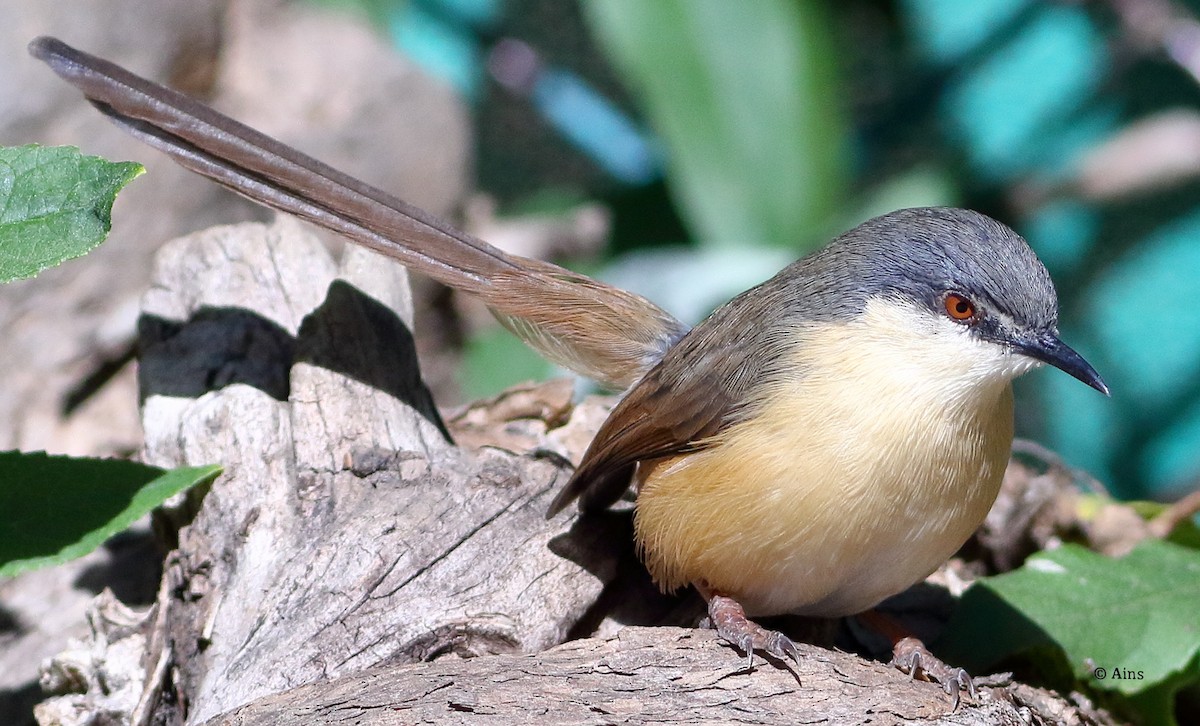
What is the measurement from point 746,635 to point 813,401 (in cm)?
65

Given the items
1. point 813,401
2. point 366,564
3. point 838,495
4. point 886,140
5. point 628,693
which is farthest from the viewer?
point 886,140

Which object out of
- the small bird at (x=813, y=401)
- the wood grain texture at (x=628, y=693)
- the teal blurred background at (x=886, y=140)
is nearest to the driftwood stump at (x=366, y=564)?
the wood grain texture at (x=628, y=693)

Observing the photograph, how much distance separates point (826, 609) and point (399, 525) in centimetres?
130

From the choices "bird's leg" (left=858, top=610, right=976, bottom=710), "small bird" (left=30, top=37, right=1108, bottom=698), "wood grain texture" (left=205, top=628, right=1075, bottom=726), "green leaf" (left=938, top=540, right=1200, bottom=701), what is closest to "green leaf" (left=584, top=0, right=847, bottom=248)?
"small bird" (left=30, top=37, right=1108, bottom=698)

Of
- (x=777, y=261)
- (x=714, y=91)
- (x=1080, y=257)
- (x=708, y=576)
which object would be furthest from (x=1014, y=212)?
(x=708, y=576)

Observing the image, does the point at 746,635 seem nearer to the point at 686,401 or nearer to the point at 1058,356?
the point at 686,401

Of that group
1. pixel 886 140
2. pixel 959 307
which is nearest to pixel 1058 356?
pixel 959 307

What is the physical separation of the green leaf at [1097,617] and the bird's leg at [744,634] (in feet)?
2.80

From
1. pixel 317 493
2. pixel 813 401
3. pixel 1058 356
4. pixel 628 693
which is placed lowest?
pixel 628 693

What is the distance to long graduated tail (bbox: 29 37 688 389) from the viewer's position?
3.63 meters

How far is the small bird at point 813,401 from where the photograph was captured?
3.11 m

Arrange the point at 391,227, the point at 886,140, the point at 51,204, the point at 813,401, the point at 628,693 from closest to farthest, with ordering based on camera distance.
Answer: the point at 51,204 < the point at 628,693 < the point at 813,401 < the point at 391,227 < the point at 886,140

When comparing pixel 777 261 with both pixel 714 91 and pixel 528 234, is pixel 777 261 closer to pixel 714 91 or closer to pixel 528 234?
pixel 714 91

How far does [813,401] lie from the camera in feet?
10.4
